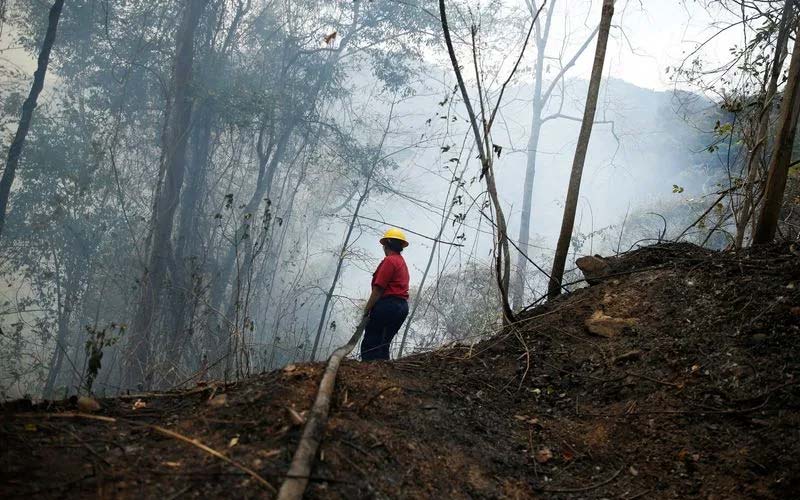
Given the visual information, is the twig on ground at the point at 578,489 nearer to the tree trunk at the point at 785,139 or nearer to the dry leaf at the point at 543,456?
the dry leaf at the point at 543,456

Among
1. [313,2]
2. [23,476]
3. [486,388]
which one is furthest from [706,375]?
[313,2]

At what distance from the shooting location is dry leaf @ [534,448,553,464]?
7.97 ft

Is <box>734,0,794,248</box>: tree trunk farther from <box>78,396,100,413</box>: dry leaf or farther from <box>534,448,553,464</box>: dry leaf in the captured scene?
<box>78,396,100,413</box>: dry leaf

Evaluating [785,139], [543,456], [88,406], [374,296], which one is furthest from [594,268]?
[88,406]

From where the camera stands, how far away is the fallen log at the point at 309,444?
1.70 metres

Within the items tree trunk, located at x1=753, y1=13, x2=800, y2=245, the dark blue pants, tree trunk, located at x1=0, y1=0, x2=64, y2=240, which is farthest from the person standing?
tree trunk, located at x1=0, y1=0, x2=64, y2=240

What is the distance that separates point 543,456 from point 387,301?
2926 millimetres

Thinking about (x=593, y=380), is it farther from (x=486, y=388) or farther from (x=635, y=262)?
(x=635, y=262)

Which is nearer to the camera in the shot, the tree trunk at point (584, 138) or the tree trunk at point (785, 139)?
the tree trunk at point (785, 139)

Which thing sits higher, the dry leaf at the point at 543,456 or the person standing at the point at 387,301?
the person standing at the point at 387,301

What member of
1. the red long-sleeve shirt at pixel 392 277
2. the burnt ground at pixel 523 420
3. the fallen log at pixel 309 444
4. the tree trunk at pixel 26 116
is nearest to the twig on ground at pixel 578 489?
the burnt ground at pixel 523 420

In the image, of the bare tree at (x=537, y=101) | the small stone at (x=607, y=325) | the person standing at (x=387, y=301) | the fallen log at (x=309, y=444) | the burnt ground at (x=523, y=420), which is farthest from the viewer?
the bare tree at (x=537, y=101)

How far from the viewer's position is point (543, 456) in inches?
97.0

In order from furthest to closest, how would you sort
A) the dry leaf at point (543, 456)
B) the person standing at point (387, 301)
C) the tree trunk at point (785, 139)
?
the person standing at point (387, 301)
the tree trunk at point (785, 139)
the dry leaf at point (543, 456)
